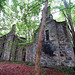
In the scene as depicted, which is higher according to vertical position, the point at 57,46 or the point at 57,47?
the point at 57,46

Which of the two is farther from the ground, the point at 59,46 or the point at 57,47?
the point at 59,46

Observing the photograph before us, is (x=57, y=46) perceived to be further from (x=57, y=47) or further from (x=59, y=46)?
(x=59, y=46)

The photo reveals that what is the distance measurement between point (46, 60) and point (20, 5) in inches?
291

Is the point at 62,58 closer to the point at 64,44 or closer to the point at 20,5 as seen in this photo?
the point at 64,44

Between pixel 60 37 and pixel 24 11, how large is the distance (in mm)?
5431

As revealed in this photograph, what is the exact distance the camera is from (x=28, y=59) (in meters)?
10.8

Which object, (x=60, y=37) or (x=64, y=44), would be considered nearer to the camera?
(x=64, y=44)

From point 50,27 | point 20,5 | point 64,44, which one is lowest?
point 64,44

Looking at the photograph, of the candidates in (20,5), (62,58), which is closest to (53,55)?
(62,58)

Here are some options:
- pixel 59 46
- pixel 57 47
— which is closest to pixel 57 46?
pixel 57 47

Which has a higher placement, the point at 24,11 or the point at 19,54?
the point at 24,11

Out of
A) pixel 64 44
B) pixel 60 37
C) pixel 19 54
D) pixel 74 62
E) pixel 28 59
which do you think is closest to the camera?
pixel 74 62

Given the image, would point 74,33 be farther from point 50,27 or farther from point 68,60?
point 68,60

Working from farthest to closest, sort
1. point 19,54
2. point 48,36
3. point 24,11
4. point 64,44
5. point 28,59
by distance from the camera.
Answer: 1. point 19,54
2. point 28,59
3. point 48,36
4. point 64,44
5. point 24,11
